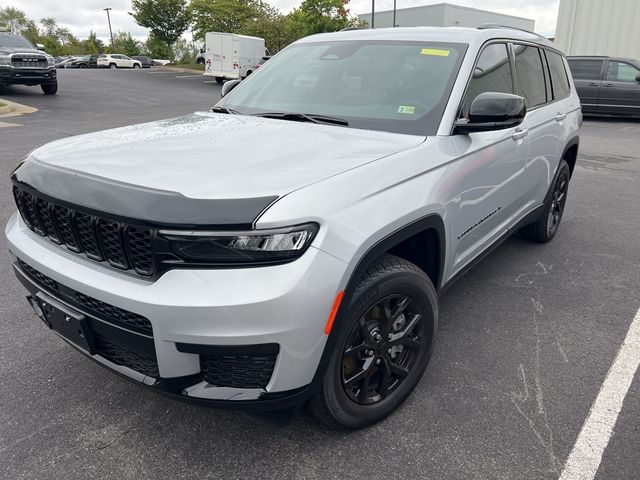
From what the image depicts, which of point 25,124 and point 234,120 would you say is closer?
point 234,120

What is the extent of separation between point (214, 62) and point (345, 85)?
86.7 ft

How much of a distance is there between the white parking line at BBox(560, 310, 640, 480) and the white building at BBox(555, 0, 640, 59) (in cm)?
1796

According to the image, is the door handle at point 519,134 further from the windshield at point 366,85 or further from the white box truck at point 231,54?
the white box truck at point 231,54

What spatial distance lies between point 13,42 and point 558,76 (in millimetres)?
16542

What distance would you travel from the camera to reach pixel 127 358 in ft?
6.75

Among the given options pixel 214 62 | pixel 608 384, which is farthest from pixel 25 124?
pixel 214 62

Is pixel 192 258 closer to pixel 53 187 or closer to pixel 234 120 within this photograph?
pixel 53 187

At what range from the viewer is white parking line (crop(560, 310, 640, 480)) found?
2195 millimetres

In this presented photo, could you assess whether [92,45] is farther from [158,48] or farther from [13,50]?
[13,50]

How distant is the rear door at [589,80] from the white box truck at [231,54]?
15955 millimetres

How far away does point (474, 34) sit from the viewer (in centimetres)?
319

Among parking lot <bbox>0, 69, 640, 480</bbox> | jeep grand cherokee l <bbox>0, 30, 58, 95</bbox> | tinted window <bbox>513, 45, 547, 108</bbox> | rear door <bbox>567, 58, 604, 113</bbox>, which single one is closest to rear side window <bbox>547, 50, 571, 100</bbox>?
tinted window <bbox>513, 45, 547, 108</bbox>

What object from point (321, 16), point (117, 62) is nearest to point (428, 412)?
point (321, 16)

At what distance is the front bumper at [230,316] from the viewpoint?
5.78ft
